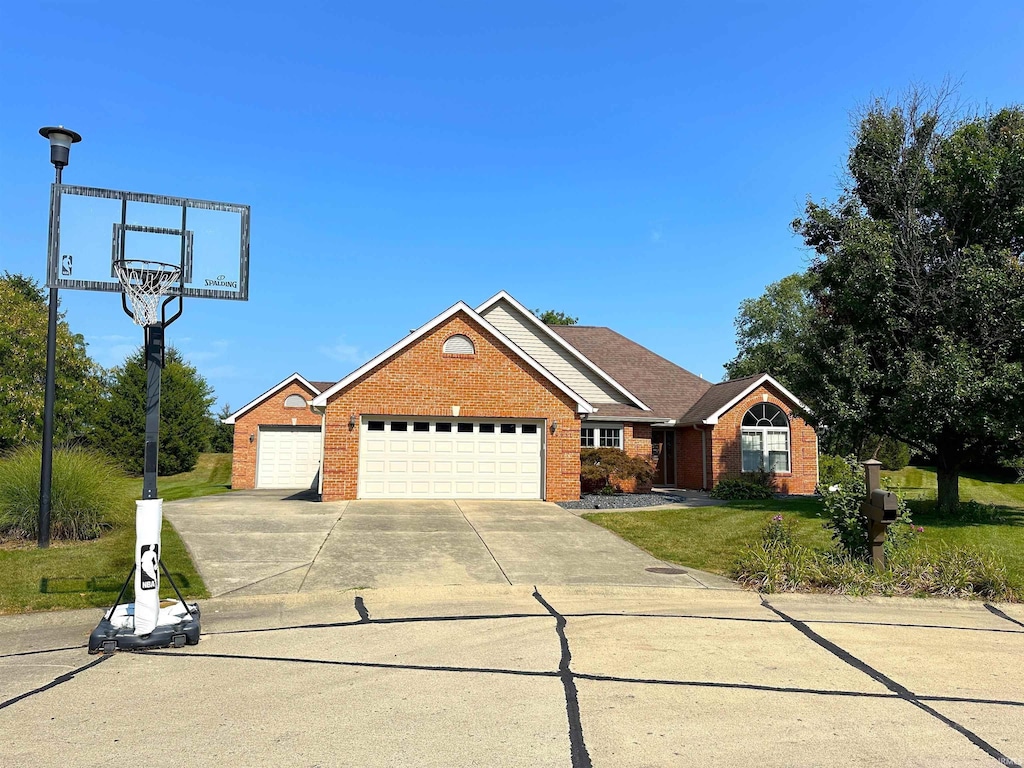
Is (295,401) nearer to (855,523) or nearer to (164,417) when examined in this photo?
(164,417)

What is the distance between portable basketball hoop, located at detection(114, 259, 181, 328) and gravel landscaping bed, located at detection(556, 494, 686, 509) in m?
12.4

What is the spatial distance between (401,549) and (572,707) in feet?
23.5

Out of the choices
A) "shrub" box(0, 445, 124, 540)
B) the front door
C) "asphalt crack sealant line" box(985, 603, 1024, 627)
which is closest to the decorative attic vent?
"shrub" box(0, 445, 124, 540)

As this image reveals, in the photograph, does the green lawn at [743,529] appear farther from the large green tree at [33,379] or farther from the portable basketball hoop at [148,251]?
the large green tree at [33,379]

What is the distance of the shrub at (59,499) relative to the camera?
11.8 metres

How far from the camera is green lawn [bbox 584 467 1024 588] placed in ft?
39.0

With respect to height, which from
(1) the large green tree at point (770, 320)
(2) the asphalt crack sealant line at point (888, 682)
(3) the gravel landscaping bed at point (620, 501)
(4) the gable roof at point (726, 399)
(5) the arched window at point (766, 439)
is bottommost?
(2) the asphalt crack sealant line at point (888, 682)

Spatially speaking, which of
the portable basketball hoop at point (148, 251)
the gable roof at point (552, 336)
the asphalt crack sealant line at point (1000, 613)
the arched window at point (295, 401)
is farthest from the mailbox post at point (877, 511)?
the arched window at point (295, 401)

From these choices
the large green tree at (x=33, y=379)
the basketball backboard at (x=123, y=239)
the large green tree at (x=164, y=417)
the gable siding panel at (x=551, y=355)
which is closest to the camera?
the basketball backboard at (x=123, y=239)

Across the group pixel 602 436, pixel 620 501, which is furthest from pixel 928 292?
pixel 602 436

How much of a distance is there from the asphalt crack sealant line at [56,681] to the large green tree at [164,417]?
33.4 m

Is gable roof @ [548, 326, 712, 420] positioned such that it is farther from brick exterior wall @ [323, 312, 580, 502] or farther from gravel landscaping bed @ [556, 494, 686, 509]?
brick exterior wall @ [323, 312, 580, 502]

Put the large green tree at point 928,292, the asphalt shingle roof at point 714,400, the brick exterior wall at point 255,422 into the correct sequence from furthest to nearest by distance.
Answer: the brick exterior wall at point 255,422, the asphalt shingle roof at point 714,400, the large green tree at point 928,292

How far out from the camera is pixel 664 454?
28312 mm
